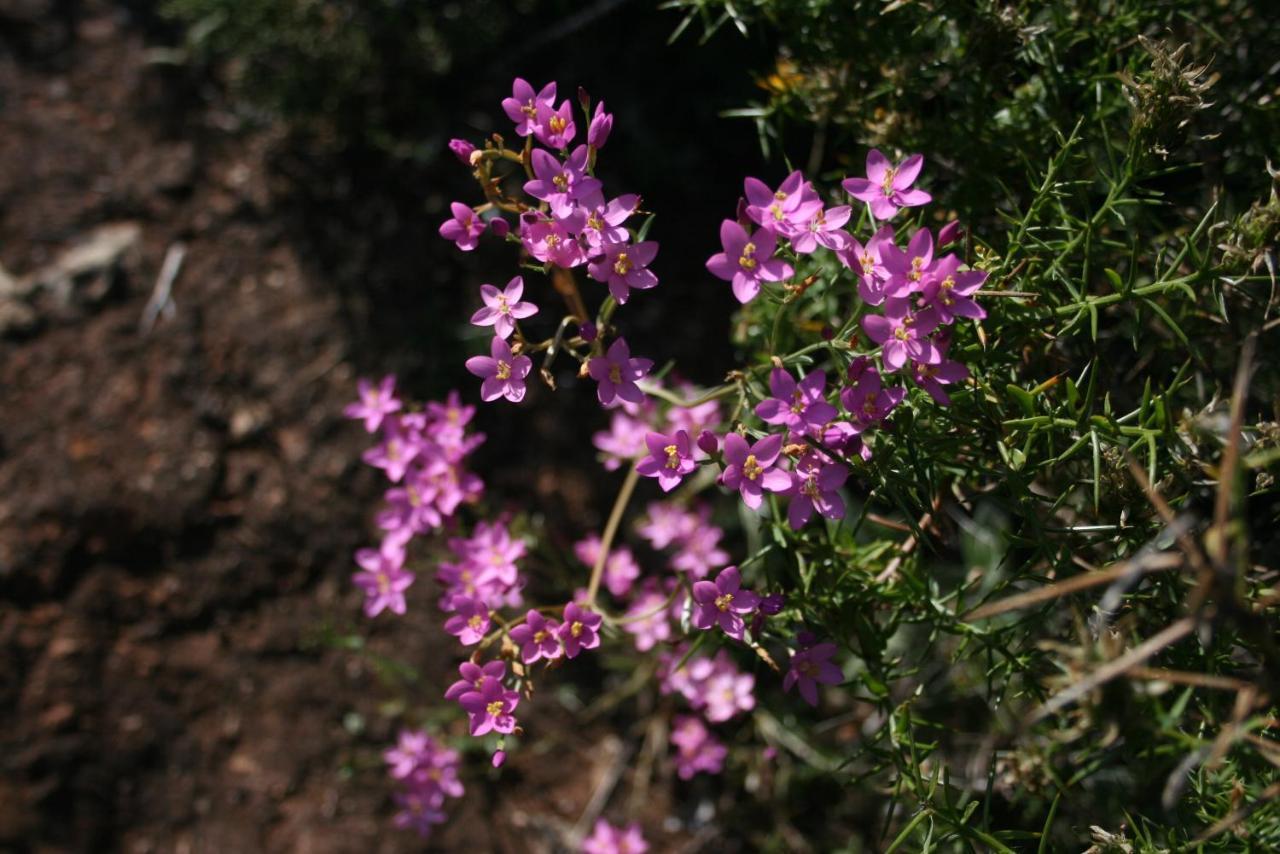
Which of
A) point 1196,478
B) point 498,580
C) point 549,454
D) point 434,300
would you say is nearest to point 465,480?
point 498,580

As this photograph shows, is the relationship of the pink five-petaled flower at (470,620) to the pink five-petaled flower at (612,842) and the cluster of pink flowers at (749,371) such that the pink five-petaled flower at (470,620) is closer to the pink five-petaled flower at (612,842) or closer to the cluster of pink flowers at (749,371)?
the cluster of pink flowers at (749,371)

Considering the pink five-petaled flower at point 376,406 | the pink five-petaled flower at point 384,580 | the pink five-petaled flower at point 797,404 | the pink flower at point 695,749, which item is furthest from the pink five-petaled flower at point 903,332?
the pink flower at point 695,749

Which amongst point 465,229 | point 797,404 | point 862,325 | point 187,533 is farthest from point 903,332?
point 187,533

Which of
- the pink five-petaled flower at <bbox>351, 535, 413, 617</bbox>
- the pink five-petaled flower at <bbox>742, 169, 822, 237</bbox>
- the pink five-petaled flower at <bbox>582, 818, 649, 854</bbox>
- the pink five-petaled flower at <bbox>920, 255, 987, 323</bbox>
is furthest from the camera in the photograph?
the pink five-petaled flower at <bbox>582, 818, 649, 854</bbox>

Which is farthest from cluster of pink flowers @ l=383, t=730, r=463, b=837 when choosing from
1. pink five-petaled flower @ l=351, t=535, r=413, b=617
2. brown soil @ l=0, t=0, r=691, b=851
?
pink five-petaled flower @ l=351, t=535, r=413, b=617

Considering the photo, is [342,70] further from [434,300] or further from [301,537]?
[301,537]

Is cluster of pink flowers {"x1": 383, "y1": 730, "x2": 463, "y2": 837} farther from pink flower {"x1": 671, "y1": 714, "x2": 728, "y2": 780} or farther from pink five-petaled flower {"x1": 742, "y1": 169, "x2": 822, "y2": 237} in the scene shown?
pink five-petaled flower {"x1": 742, "y1": 169, "x2": 822, "y2": 237}
